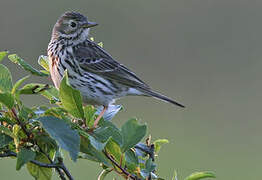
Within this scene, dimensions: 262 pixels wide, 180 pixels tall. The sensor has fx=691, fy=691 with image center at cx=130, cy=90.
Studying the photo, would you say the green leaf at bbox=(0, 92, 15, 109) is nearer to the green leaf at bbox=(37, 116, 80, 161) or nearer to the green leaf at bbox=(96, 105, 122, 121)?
the green leaf at bbox=(37, 116, 80, 161)

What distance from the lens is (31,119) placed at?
9.38 feet

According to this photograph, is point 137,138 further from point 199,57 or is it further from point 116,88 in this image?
point 199,57

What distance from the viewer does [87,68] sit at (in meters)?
6.03

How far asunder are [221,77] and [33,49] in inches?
178

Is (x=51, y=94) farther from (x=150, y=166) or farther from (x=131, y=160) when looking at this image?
(x=150, y=166)

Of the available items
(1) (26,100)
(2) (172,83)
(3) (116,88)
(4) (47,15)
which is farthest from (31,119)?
(4) (47,15)

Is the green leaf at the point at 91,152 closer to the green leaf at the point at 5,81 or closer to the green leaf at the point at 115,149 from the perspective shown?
the green leaf at the point at 115,149

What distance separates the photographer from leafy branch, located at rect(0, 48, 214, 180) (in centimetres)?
273

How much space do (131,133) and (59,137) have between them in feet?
1.05

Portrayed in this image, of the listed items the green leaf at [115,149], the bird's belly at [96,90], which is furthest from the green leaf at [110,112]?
the bird's belly at [96,90]

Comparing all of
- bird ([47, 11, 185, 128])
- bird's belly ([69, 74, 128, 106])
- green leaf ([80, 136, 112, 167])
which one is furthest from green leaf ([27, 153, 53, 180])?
bird's belly ([69, 74, 128, 106])

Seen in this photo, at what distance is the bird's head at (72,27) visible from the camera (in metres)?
6.38

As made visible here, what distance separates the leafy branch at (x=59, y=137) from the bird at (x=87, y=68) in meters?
2.51

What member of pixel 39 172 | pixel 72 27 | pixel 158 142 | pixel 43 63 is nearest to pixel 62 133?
pixel 39 172
